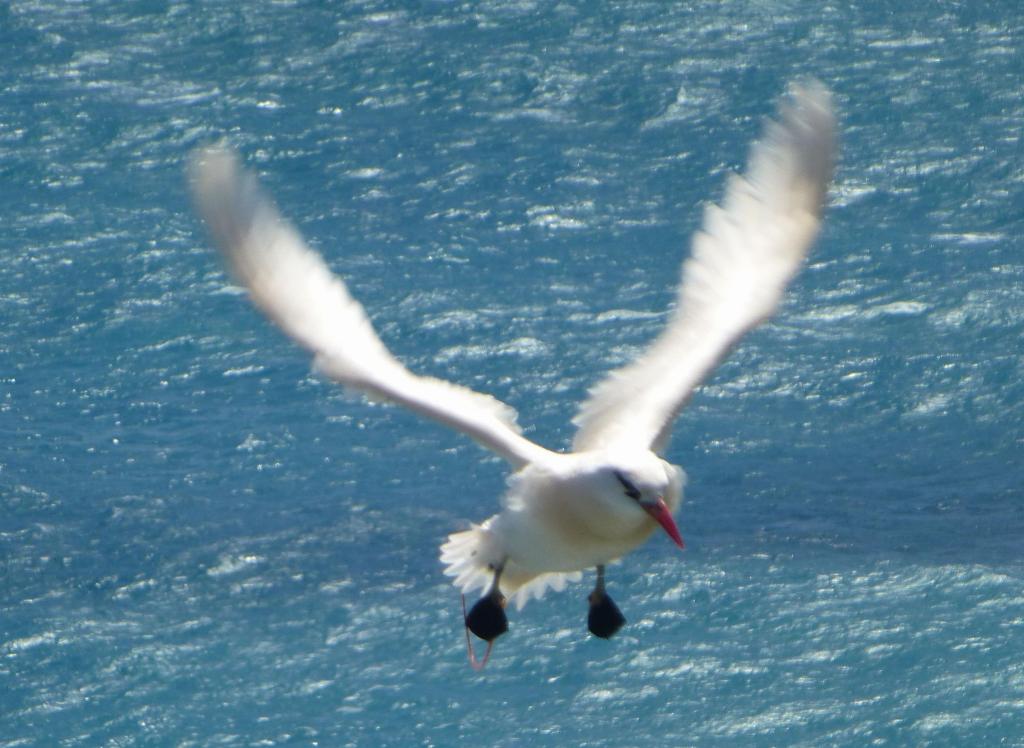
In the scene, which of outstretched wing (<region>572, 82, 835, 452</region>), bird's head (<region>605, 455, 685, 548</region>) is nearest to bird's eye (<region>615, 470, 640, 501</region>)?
bird's head (<region>605, 455, 685, 548</region>)

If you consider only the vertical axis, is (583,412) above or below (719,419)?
below

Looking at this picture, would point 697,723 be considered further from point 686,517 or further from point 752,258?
point 752,258

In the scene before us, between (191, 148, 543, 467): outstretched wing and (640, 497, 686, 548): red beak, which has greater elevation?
(191, 148, 543, 467): outstretched wing

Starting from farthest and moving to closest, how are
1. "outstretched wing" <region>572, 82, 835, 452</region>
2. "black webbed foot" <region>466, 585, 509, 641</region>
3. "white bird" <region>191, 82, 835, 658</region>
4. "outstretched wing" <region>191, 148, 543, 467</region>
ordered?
"outstretched wing" <region>572, 82, 835, 452</region>, "black webbed foot" <region>466, 585, 509, 641</region>, "outstretched wing" <region>191, 148, 543, 467</region>, "white bird" <region>191, 82, 835, 658</region>

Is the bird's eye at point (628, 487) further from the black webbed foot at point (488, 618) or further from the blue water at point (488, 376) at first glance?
the blue water at point (488, 376)

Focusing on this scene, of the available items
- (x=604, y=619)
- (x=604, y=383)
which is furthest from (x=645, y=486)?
(x=604, y=383)

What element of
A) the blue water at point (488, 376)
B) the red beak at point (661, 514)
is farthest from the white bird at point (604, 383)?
the blue water at point (488, 376)

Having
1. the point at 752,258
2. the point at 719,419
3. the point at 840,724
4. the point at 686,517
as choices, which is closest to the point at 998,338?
the point at 719,419

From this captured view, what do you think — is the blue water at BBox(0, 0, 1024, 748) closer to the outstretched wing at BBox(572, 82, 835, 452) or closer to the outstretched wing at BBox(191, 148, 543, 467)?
the outstretched wing at BBox(572, 82, 835, 452)
